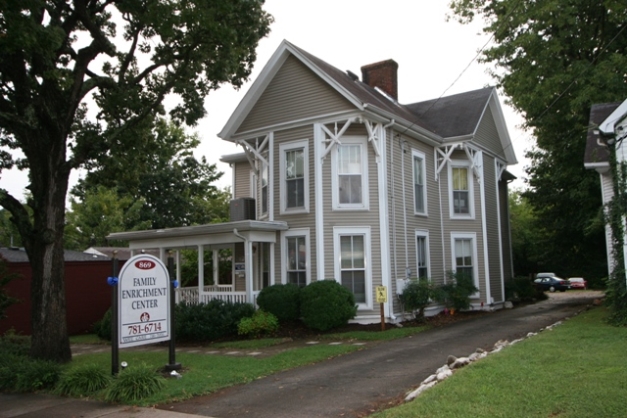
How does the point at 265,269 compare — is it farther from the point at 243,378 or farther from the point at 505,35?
the point at 505,35

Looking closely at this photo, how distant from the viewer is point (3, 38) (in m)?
9.71

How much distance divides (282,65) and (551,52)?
9.53m

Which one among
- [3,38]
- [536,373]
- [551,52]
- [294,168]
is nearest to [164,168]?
[294,168]

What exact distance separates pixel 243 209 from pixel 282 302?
4.75 metres

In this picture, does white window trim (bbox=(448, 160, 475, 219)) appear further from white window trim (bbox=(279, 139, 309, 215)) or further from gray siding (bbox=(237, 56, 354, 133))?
white window trim (bbox=(279, 139, 309, 215))

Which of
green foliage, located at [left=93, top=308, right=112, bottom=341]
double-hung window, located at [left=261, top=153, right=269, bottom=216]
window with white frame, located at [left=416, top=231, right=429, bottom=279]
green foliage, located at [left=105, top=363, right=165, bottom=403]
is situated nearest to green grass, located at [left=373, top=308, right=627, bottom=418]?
green foliage, located at [left=105, top=363, right=165, bottom=403]

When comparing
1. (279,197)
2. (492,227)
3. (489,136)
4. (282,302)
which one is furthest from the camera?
(489,136)

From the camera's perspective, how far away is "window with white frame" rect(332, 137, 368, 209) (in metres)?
16.8

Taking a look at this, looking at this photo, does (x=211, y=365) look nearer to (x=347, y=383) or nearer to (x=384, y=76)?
(x=347, y=383)

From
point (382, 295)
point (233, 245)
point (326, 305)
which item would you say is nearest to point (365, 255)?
point (382, 295)

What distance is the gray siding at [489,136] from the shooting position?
21.2 metres

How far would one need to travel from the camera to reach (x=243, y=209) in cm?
1909

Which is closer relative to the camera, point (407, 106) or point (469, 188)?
point (469, 188)

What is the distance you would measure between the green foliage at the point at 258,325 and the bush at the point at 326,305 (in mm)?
901
